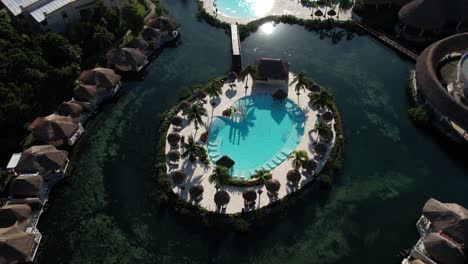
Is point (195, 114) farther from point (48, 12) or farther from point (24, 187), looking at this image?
point (48, 12)

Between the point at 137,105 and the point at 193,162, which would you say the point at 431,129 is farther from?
the point at 137,105

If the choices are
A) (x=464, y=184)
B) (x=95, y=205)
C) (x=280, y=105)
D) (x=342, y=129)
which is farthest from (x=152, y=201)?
(x=464, y=184)

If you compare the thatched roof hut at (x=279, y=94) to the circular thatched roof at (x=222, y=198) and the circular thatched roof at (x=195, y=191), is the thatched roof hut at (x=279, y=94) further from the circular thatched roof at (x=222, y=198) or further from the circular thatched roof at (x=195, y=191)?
the circular thatched roof at (x=195, y=191)

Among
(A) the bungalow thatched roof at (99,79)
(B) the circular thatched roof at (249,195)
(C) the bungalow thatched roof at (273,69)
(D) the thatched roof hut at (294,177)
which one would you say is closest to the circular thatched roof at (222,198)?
(B) the circular thatched roof at (249,195)

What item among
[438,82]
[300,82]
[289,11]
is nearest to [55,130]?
[300,82]

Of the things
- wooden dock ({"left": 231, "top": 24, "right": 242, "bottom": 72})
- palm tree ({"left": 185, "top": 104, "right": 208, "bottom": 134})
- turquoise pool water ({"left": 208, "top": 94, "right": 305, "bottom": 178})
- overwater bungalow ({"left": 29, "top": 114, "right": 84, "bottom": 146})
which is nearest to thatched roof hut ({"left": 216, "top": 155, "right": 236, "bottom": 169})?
turquoise pool water ({"left": 208, "top": 94, "right": 305, "bottom": 178})

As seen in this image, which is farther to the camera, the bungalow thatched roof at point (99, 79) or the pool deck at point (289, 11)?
the pool deck at point (289, 11)

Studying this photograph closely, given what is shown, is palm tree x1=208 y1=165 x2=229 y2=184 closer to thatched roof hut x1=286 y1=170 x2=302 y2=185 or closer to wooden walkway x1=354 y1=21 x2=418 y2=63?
thatched roof hut x1=286 y1=170 x2=302 y2=185
